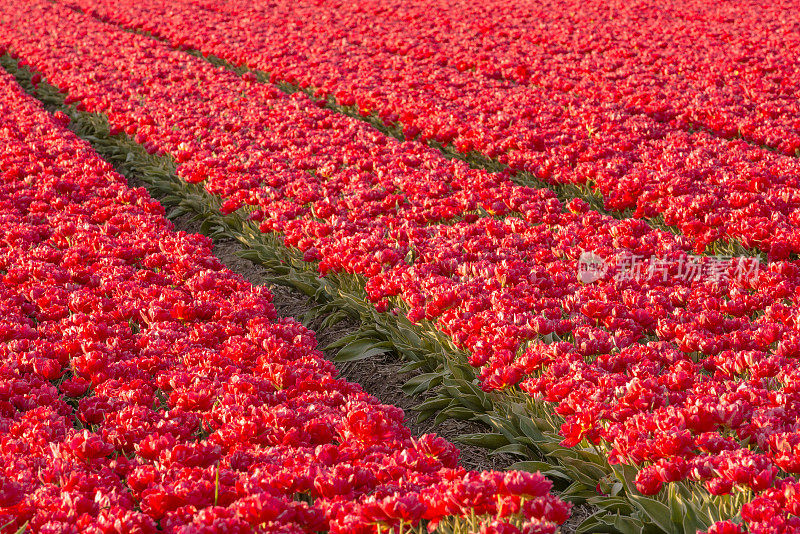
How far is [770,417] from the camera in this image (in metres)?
3.22

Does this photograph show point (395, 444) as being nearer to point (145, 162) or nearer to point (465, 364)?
point (465, 364)

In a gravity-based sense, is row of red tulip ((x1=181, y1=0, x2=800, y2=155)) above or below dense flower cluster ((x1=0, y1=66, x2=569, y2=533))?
below

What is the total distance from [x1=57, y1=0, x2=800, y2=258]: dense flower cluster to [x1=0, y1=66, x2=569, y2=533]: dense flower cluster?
3615 mm

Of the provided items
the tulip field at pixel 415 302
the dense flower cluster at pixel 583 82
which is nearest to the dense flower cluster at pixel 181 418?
the tulip field at pixel 415 302

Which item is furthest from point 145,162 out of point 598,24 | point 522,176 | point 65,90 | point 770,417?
point 598,24

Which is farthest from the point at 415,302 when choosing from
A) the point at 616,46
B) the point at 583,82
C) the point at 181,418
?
the point at 616,46

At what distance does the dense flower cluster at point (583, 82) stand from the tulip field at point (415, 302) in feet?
0.22

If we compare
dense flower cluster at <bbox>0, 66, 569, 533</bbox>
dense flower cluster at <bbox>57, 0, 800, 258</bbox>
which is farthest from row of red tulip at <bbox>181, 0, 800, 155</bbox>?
dense flower cluster at <bbox>0, 66, 569, 533</bbox>

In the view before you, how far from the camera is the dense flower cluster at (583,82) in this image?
22.0 ft

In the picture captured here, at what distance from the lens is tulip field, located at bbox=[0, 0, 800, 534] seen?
9.71 ft

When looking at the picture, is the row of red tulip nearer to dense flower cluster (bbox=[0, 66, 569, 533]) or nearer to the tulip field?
the tulip field

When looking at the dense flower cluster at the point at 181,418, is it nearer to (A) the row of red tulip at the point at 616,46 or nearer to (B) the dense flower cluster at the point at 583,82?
(B) the dense flower cluster at the point at 583,82

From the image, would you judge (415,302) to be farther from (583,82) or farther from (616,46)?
(616,46)

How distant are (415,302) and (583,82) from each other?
7.30m
